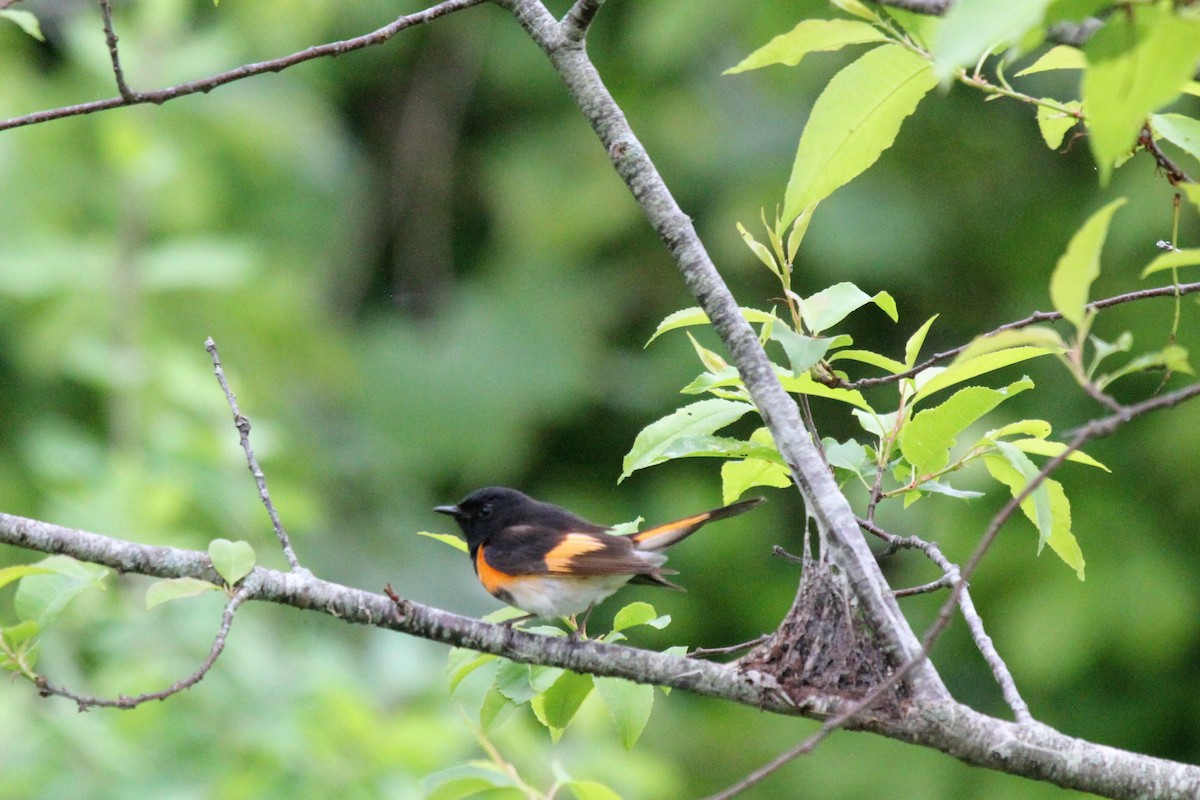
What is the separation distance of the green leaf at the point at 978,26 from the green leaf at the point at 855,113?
2.08 feet

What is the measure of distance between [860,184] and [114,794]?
539 cm

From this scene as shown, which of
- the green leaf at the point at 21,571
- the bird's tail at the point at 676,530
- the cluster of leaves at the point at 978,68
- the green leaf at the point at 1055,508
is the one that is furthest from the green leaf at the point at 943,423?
the green leaf at the point at 21,571

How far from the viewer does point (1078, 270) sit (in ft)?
4.41

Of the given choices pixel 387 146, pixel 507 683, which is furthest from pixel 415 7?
pixel 507 683

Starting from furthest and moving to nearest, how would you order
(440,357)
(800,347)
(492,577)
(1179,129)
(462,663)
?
(440,357) → (492,577) → (462,663) → (800,347) → (1179,129)

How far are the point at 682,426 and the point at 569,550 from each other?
1137 mm

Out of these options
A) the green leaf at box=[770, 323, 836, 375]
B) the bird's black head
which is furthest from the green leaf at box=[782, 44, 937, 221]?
the bird's black head

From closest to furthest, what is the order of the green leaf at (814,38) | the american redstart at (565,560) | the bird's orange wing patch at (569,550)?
the green leaf at (814,38) < the american redstart at (565,560) < the bird's orange wing patch at (569,550)

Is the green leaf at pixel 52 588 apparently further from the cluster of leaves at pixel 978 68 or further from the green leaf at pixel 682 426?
the cluster of leaves at pixel 978 68

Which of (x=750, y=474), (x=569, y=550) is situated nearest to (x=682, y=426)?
(x=750, y=474)

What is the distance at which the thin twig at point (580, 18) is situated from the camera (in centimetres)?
201

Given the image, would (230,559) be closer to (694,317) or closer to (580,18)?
(694,317)

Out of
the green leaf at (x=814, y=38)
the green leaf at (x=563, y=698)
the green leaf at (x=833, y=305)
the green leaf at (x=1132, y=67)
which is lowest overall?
the green leaf at (x=563, y=698)

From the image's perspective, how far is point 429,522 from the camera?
8430 millimetres
